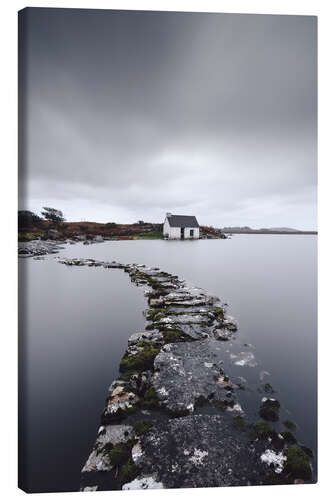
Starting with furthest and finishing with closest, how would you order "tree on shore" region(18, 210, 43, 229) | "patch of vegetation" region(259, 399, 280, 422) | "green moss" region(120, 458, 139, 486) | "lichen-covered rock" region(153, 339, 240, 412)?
"tree on shore" region(18, 210, 43, 229) → "lichen-covered rock" region(153, 339, 240, 412) → "patch of vegetation" region(259, 399, 280, 422) → "green moss" region(120, 458, 139, 486)

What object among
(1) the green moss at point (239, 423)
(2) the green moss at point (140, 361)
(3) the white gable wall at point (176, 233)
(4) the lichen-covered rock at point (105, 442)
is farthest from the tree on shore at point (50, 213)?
(3) the white gable wall at point (176, 233)

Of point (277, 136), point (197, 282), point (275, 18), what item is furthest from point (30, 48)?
point (197, 282)

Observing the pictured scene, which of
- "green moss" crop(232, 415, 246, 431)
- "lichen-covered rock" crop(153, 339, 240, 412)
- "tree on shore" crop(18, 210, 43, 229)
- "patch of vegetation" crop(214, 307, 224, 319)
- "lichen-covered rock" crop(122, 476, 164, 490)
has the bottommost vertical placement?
"lichen-covered rock" crop(122, 476, 164, 490)

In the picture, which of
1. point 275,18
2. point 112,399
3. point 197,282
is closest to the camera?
point 112,399

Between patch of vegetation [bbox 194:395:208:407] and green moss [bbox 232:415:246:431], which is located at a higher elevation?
patch of vegetation [bbox 194:395:208:407]

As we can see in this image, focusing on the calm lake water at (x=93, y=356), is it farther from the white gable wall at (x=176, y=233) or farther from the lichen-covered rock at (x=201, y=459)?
the white gable wall at (x=176, y=233)

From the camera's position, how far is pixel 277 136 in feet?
14.2

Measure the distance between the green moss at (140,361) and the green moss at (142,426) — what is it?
86cm

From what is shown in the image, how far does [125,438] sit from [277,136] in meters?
5.27

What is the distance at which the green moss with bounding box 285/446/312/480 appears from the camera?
207 centimetres

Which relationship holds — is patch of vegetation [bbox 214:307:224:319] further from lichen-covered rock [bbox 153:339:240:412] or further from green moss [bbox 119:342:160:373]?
green moss [bbox 119:342:160:373]

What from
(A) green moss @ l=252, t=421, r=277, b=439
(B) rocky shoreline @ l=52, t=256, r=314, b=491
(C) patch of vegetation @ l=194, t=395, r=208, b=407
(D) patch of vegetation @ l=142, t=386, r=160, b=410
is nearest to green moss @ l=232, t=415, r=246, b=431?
(B) rocky shoreline @ l=52, t=256, r=314, b=491

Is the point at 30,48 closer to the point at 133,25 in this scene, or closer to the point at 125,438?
the point at 133,25

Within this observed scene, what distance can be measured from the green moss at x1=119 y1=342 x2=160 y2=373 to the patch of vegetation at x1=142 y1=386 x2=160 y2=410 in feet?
1.60
